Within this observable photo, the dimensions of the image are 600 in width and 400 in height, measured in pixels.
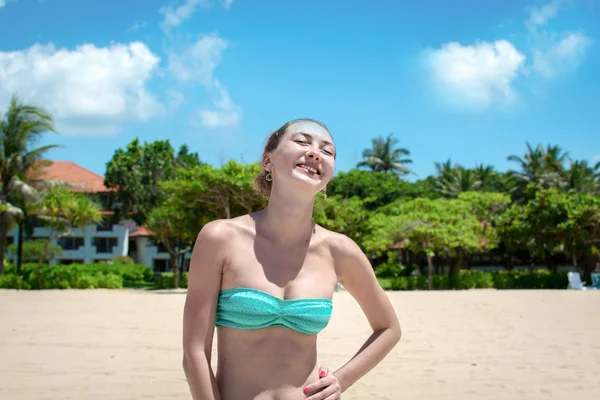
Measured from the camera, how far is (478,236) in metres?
32.3

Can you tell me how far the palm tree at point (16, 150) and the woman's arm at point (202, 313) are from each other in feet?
106

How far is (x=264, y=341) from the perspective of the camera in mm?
1850

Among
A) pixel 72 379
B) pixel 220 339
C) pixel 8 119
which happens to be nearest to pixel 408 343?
pixel 72 379

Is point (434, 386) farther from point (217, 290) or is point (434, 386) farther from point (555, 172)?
point (555, 172)

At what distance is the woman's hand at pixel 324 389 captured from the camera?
185 centimetres

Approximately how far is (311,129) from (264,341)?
726 millimetres

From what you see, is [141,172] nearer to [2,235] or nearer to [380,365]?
[2,235]

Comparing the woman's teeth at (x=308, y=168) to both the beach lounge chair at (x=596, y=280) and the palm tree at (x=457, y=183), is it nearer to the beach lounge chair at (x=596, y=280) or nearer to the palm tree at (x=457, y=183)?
the beach lounge chair at (x=596, y=280)

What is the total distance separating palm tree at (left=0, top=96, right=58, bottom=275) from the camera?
3106cm

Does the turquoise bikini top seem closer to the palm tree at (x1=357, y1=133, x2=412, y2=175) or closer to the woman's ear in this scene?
the woman's ear

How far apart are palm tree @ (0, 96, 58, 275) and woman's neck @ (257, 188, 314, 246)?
32.4 metres

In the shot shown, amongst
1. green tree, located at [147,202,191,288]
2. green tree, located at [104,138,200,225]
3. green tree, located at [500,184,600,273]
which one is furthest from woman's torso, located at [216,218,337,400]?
green tree, located at [104,138,200,225]

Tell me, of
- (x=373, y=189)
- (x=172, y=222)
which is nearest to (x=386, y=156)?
(x=373, y=189)

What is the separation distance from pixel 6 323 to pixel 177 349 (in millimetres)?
5911
